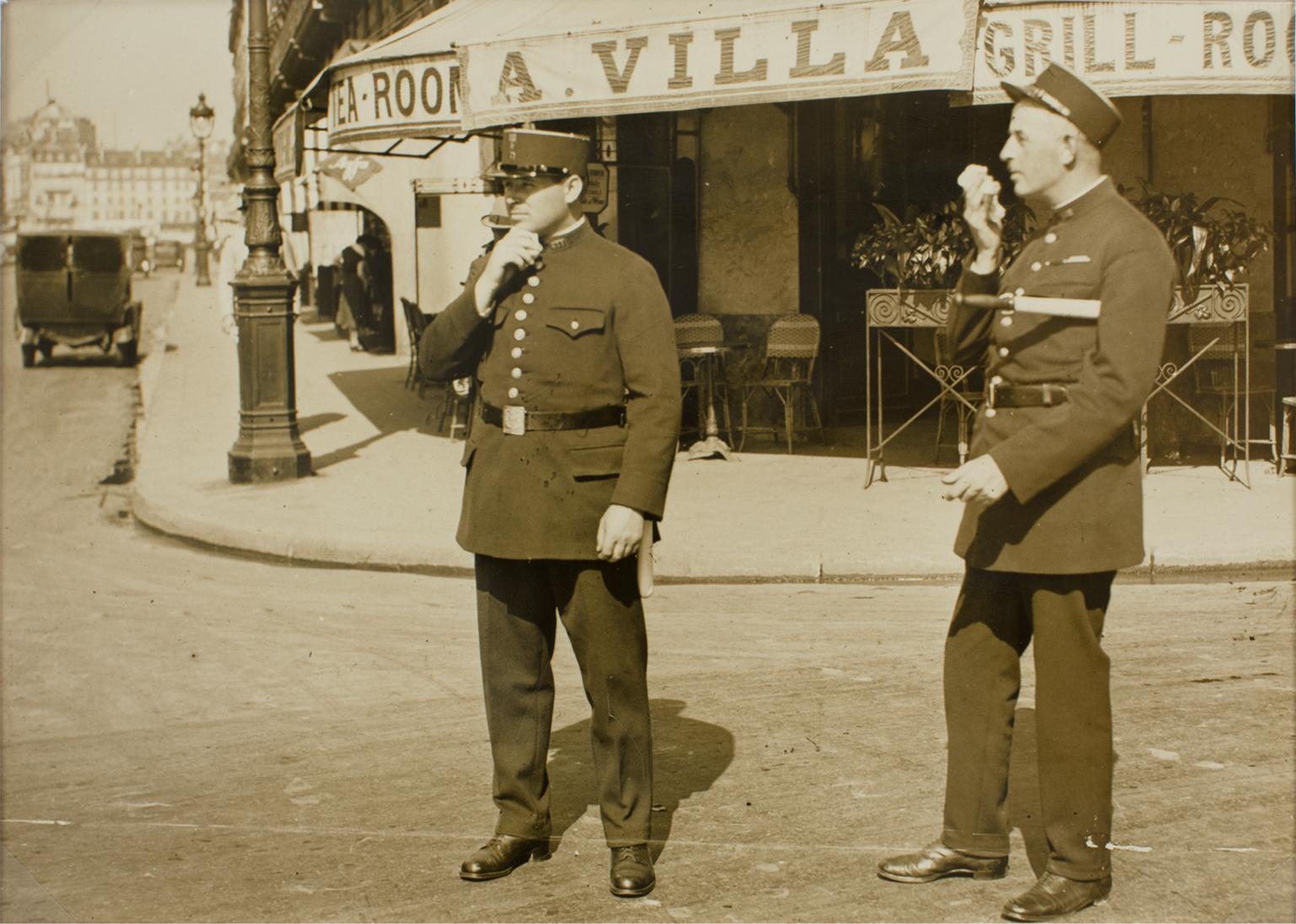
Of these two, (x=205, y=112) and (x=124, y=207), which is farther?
(x=124, y=207)

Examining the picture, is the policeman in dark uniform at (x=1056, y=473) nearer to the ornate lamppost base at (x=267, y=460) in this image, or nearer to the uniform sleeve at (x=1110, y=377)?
the uniform sleeve at (x=1110, y=377)

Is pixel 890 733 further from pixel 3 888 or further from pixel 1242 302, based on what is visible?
pixel 1242 302

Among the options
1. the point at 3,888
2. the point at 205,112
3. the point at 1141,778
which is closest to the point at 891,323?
the point at 1141,778

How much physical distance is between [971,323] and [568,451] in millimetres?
1063

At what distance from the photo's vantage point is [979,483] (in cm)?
384

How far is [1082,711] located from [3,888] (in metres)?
2.83

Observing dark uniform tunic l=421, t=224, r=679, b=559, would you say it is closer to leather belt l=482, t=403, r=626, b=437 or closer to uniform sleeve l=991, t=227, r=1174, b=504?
leather belt l=482, t=403, r=626, b=437

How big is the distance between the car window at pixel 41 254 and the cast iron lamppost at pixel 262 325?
14.3m

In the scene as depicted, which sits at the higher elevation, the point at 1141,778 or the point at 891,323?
the point at 891,323

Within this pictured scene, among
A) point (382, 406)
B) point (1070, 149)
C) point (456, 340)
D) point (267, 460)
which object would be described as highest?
point (1070, 149)

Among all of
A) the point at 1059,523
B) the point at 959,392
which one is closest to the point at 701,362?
the point at 959,392

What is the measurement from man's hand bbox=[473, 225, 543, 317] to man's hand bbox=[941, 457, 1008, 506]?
3.89 ft

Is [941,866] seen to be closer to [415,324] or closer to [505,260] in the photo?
[505,260]

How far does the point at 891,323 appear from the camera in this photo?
10766 millimetres
